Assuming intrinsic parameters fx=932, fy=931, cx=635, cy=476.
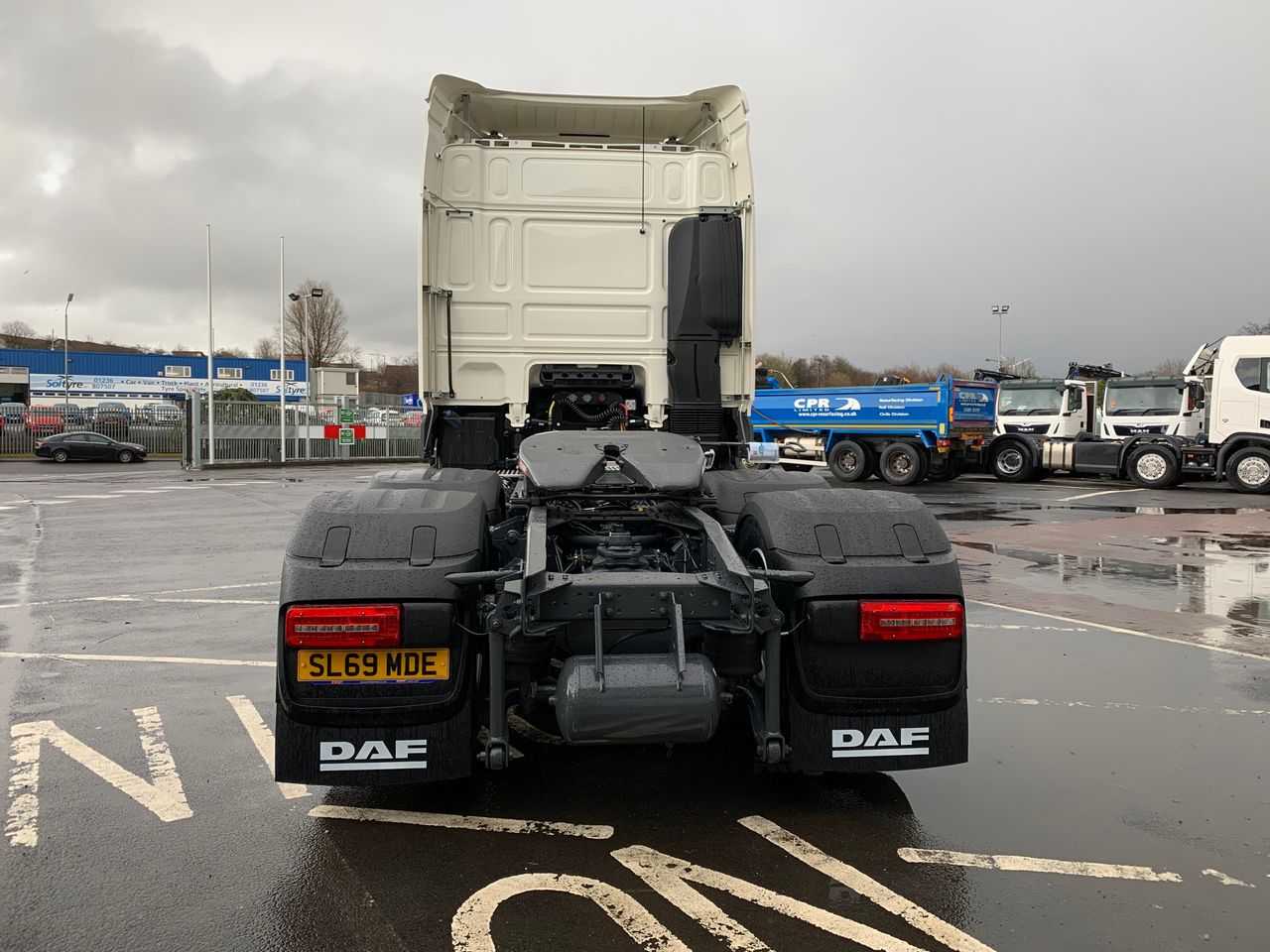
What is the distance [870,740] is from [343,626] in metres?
1.99

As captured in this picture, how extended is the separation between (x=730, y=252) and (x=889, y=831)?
3.75 metres

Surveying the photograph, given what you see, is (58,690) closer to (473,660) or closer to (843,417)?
(473,660)

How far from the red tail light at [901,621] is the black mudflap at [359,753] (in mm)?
1609

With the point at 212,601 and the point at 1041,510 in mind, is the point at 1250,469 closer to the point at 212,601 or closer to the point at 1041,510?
the point at 1041,510

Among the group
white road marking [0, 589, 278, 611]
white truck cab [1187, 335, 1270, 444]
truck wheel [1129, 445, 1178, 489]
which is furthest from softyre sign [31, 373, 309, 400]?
white road marking [0, 589, 278, 611]

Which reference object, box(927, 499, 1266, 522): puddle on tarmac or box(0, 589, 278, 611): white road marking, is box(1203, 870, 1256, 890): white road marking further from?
box(927, 499, 1266, 522): puddle on tarmac

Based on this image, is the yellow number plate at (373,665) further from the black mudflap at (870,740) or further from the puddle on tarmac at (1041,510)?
the puddle on tarmac at (1041,510)

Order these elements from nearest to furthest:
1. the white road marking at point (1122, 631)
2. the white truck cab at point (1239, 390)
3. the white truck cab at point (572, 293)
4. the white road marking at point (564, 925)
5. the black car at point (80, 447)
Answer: the white road marking at point (564, 925)
the white truck cab at point (572, 293)
the white road marking at point (1122, 631)
the white truck cab at point (1239, 390)
the black car at point (80, 447)

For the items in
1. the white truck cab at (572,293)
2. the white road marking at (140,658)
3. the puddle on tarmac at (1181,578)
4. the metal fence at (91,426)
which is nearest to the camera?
the white road marking at (140,658)

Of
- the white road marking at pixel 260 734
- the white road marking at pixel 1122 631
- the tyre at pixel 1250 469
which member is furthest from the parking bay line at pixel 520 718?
the tyre at pixel 1250 469

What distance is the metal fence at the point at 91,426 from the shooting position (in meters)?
38.3

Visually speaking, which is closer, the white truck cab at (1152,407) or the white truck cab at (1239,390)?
the white truck cab at (1239,390)

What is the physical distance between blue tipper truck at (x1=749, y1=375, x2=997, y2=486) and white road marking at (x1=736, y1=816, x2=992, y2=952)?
18233mm

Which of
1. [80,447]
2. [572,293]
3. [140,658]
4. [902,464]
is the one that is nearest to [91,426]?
[80,447]
